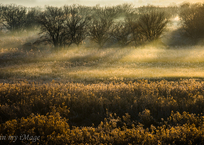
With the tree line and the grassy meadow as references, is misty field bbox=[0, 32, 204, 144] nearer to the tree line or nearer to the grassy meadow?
the grassy meadow

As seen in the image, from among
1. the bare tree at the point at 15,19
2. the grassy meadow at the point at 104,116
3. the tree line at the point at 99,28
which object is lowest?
the grassy meadow at the point at 104,116

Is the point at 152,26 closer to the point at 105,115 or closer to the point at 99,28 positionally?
the point at 99,28

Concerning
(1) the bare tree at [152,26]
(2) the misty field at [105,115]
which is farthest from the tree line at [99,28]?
(2) the misty field at [105,115]

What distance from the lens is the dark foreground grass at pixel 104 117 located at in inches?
187

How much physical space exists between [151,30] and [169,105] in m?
34.7

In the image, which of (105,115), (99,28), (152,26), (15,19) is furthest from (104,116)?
(15,19)

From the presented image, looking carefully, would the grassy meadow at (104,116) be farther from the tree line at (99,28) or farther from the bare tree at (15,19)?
the bare tree at (15,19)

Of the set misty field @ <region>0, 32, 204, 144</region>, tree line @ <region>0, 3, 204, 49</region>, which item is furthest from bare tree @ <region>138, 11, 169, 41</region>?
misty field @ <region>0, 32, 204, 144</region>

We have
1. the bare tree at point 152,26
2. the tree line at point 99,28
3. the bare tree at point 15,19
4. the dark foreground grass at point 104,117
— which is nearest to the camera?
the dark foreground grass at point 104,117

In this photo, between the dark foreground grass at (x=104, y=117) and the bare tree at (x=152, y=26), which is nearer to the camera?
the dark foreground grass at (x=104, y=117)

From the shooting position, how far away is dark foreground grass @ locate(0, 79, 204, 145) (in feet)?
15.6

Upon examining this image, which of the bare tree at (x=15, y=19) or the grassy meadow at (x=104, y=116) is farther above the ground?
the bare tree at (x=15, y=19)

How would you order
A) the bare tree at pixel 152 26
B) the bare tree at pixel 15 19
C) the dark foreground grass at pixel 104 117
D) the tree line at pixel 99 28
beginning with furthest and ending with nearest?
the bare tree at pixel 15 19, the bare tree at pixel 152 26, the tree line at pixel 99 28, the dark foreground grass at pixel 104 117

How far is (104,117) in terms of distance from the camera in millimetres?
6387
